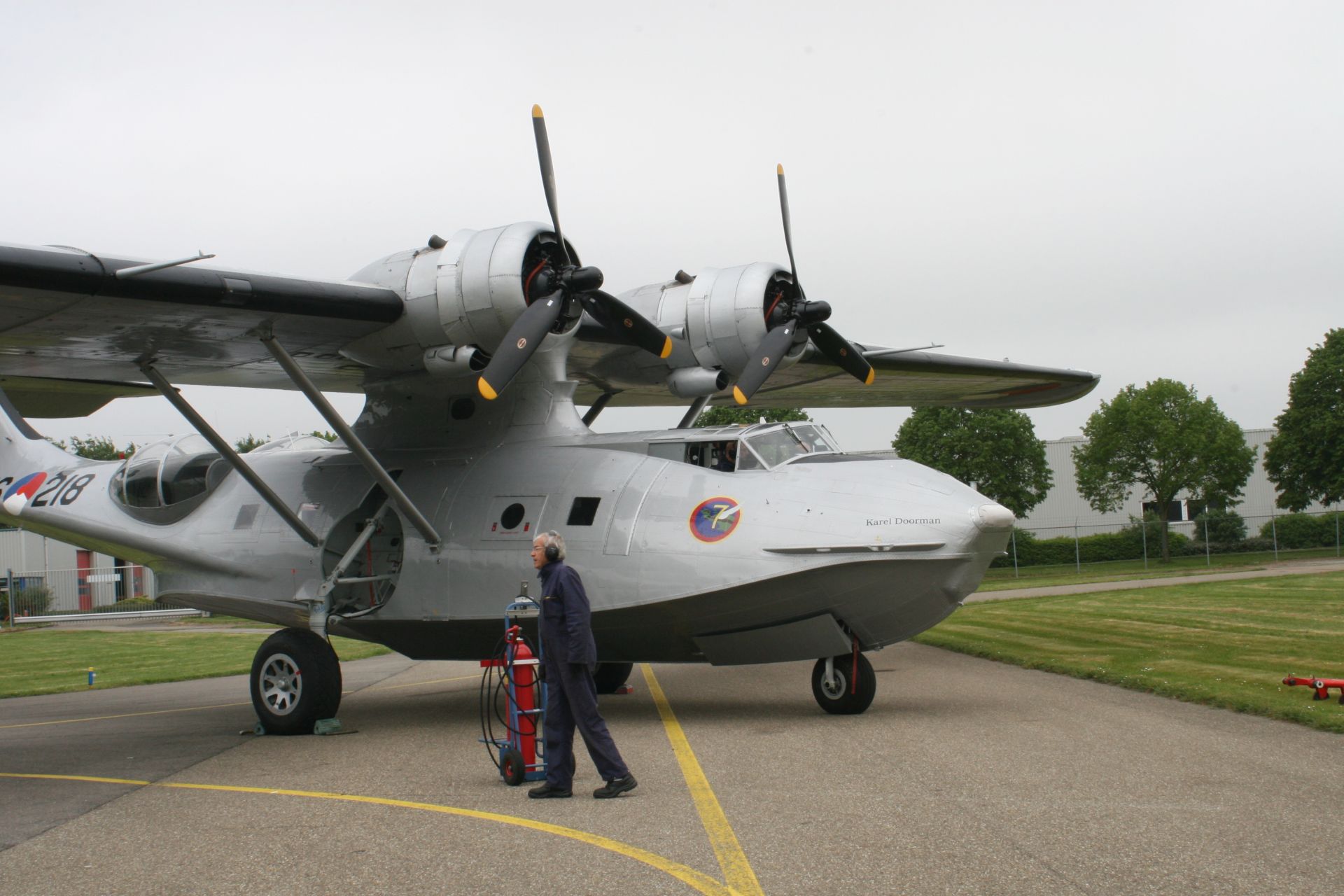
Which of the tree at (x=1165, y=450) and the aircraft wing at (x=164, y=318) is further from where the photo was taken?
the tree at (x=1165, y=450)

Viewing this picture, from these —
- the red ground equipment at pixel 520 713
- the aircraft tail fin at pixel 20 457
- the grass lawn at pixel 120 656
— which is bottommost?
the grass lawn at pixel 120 656

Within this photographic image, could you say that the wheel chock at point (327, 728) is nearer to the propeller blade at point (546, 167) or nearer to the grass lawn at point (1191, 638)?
the propeller blade at point (546, 167)

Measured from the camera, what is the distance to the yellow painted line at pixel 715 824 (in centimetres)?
540

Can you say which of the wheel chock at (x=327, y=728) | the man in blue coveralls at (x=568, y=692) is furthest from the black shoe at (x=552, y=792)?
the wheel chock at (x=327, y=728)

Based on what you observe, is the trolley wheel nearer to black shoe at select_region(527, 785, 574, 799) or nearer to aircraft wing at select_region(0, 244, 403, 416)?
black shoe at select_region(527, 785, 574, 799)

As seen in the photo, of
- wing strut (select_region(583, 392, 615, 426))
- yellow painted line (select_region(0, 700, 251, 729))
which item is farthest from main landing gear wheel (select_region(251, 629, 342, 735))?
wing strut (select_region(583, 392, 615, 426))

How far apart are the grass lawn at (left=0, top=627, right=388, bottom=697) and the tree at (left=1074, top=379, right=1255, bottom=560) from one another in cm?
3255

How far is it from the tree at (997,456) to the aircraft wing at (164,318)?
38.8m

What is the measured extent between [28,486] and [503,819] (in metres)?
12.9

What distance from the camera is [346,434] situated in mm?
11773

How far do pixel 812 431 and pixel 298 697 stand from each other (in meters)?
6.16

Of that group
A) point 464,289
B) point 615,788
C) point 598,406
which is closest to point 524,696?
point 615,788

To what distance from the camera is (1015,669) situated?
51.3ft

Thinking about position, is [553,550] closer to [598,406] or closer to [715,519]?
[715,519]
